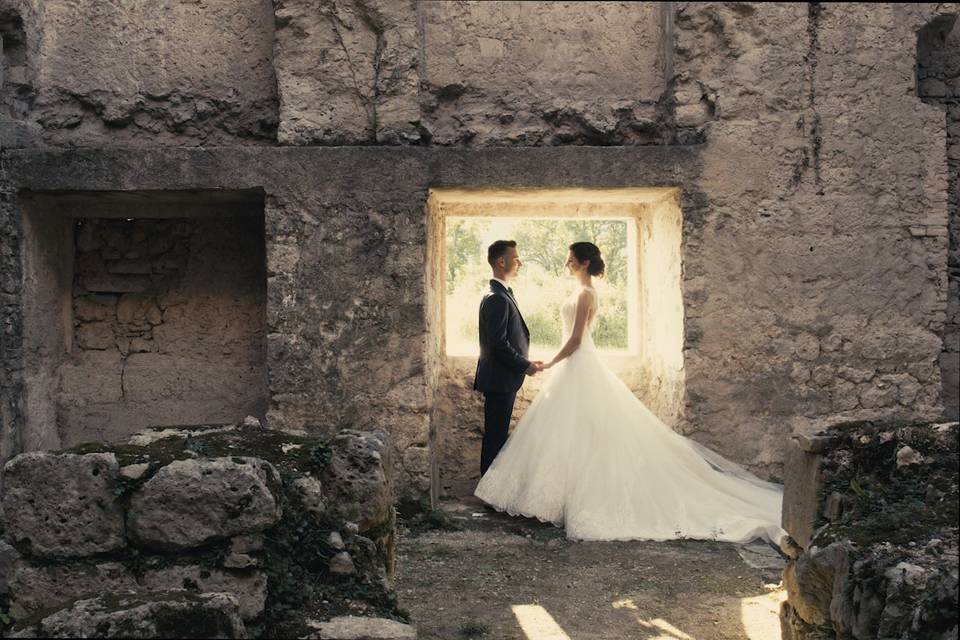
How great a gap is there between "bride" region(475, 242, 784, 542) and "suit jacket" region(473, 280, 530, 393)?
0.80 ft

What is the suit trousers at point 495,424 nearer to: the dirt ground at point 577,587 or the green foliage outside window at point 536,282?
the dirt ground at point 577,587

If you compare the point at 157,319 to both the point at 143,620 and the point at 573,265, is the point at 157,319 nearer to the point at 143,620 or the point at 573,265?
the point at 573,265

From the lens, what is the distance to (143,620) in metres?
2.27

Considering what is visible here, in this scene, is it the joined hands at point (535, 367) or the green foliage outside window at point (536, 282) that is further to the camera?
the green foliage outside window at point (536, 282)

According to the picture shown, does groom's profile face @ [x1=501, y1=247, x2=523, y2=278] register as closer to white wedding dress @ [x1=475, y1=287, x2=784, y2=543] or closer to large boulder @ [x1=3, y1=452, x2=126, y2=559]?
white wedding dress @ [x1=475, y1=287, x2=784, y2=543]

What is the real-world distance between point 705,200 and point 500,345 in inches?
64.5

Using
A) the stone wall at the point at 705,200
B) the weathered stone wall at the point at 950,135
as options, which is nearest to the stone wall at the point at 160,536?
the stone wall at the point at 705,200

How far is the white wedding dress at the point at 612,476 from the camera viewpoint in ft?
17.9

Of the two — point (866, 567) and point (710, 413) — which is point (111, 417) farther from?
point (866, 567)

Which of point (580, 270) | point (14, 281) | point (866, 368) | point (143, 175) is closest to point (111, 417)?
point (14, 281)

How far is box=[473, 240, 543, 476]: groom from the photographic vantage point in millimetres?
6285

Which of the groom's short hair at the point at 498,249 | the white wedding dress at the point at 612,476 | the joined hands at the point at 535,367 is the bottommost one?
the white wedding dress at the point at 612,476

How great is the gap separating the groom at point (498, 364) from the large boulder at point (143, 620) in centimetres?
401

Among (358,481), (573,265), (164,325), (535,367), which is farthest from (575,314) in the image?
(358,481)
